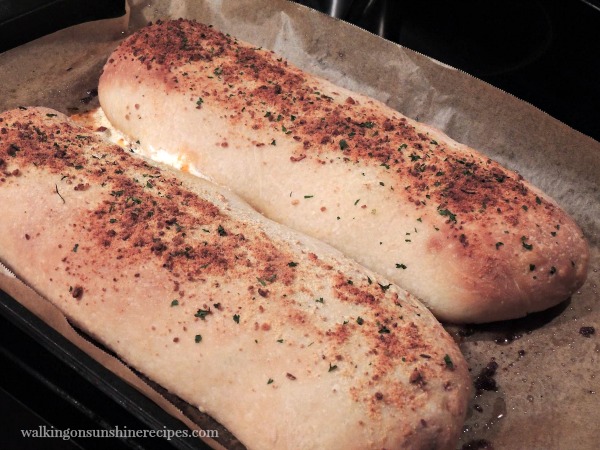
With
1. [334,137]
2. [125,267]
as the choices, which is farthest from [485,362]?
[125,267]

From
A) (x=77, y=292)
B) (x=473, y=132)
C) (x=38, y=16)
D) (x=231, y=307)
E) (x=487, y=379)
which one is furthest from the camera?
(x=38, y=16)

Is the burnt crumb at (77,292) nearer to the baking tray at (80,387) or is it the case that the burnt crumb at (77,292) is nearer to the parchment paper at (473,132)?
the parchment paper at (473,132)

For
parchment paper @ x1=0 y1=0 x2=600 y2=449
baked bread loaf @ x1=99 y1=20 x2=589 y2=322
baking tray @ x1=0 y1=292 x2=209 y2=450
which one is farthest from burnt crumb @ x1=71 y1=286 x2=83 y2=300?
baked bread loaf @ x1=99 y1=20 x2=589 y2=322

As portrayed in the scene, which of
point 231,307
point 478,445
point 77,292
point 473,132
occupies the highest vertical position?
point 473,132

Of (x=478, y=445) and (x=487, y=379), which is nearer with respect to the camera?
(x=478, y=445)

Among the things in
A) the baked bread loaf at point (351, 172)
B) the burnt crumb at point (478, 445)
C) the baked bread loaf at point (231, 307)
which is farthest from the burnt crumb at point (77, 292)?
the burnt crumb at point (478, 445)

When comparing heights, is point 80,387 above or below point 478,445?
above

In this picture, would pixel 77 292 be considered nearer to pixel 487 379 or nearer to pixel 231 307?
pixel 231 307

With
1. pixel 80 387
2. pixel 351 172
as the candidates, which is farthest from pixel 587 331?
pixel 80 387
